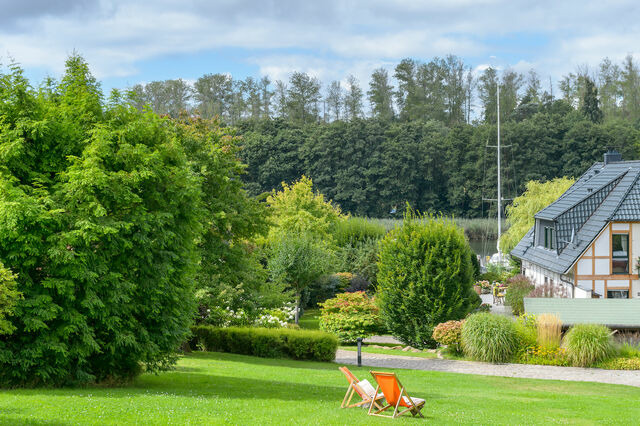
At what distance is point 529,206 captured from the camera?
42.6 meters

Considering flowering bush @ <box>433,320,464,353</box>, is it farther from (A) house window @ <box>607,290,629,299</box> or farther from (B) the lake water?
(B) the lake water

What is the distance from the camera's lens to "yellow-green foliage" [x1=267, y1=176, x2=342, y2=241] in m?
41.3

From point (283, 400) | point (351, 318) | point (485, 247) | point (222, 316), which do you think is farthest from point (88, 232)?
point (485, 247)

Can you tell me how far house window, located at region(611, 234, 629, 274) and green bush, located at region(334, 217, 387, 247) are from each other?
16964mm

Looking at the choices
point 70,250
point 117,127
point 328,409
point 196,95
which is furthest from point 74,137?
point 196,95

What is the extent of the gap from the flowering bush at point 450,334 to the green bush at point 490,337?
0.48m

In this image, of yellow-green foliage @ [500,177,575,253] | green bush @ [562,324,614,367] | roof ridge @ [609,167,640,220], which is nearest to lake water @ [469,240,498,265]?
yellow-green foliage @ [500,177,575,253]

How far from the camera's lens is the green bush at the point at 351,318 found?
26.2 metres

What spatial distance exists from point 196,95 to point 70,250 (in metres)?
94.7

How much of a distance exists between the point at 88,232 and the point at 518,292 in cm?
2335

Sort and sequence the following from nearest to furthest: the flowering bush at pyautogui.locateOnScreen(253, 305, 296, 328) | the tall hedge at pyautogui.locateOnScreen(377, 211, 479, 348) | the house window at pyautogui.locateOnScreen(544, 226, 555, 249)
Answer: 1. the tall hedge at pyautogui.locateOnScreen(377, 211, 479, 348)
2. the flowering bush at pyautogui.locateOnScreen(253, 305, 296, 328)
3. the house window at pyautogui.locateOnScreen(544, 226, 555, 249)

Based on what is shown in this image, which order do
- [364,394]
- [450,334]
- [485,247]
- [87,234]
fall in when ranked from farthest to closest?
1. [485,247]
2. [450,334]
3. [87,234]
4. [364,394]

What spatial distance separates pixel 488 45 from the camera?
269 feet

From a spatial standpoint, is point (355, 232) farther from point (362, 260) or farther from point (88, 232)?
point (88, 232)
